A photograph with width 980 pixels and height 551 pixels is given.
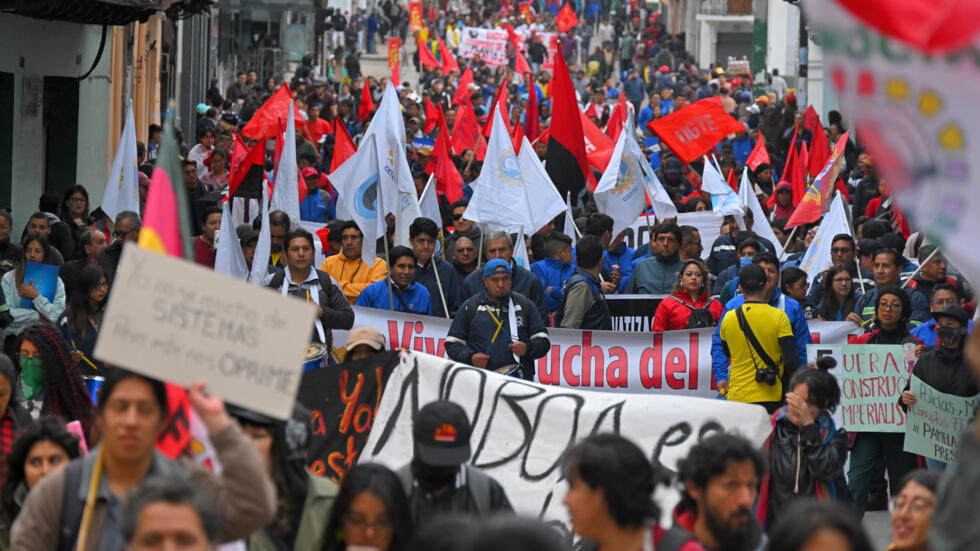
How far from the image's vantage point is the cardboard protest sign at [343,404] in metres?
7.50

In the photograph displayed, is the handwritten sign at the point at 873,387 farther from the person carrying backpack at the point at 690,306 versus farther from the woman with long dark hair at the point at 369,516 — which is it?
the woman with long dark hair at the point at 369,516

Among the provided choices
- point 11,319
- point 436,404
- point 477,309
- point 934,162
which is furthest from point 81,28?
point 934,162

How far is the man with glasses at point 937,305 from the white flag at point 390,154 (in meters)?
4.47

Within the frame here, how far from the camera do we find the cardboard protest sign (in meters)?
7.50

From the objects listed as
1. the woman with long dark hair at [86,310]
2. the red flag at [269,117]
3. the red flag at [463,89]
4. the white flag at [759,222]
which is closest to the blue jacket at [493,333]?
the woman with long dark hair at [86,310]

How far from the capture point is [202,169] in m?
18.5

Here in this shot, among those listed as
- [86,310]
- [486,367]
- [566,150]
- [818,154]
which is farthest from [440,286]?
[818,154]

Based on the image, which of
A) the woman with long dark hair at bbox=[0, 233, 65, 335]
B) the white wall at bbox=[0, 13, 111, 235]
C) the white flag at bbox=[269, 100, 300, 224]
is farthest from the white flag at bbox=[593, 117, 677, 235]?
the white wall at bbox=[0, 13, 111, 235]

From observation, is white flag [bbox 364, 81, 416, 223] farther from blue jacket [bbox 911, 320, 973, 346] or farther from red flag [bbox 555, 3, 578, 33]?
red flag [bbox 555, 3, 578, 33]

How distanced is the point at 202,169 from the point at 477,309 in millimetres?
9703

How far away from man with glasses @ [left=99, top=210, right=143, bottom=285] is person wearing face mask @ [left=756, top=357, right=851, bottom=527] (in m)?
4.84

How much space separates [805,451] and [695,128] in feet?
37.1

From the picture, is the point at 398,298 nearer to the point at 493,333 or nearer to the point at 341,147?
the point at 493,333

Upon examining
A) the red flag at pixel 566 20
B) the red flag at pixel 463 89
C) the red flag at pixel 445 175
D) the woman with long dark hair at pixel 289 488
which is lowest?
the woman with long dark hair at pixel 289 488
